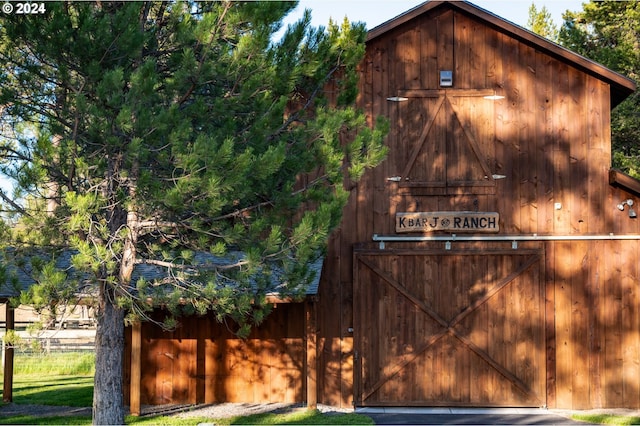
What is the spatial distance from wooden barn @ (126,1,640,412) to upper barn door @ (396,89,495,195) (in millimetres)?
25

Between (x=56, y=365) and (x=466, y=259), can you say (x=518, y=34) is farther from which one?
(x=56, y=365)

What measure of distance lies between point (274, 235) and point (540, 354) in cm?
671

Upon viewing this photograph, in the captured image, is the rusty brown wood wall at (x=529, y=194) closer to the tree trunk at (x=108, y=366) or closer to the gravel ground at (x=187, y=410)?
the gravel ground at (x=187, y=410)

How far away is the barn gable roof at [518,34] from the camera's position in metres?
14.3

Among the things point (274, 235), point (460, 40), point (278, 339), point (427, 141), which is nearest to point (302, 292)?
point (274, 235)

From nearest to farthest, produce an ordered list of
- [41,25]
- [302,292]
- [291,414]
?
[41,25], [302,292], [291,414]

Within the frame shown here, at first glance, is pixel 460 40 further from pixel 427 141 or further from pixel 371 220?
pixel 371 220

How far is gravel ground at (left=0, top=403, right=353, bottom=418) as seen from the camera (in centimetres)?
1337


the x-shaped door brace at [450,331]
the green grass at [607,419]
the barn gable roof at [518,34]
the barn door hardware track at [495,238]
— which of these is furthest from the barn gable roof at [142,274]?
the green grass at [607,419]

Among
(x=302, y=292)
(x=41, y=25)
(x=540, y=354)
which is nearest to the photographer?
(x=41, y=25)

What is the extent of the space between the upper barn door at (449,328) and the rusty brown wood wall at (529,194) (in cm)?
22

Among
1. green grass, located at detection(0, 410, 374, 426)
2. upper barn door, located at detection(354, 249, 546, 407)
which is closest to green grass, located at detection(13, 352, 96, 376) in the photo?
green grass, located at detection(0, 410, 374, 426)

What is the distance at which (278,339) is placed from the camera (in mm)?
14555

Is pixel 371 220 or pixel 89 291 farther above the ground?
pixel 371 220
